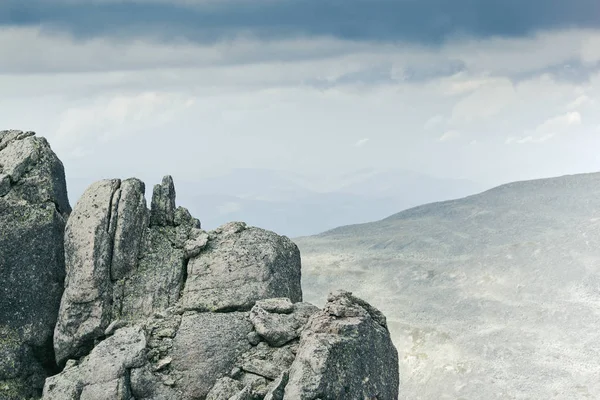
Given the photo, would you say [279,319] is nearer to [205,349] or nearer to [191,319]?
[205,349]

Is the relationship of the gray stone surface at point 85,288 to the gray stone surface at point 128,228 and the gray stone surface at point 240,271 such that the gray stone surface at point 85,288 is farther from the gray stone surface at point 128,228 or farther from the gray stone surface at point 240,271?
the gray stone surface at point 240,271

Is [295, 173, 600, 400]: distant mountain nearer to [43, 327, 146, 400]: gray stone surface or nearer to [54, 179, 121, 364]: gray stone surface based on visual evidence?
[54, 179, 121, 364]: gray stone surface

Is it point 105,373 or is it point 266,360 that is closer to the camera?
point 105,373

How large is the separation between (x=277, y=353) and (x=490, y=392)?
89.0 metres

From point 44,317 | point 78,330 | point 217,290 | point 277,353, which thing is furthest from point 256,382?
point 44,317

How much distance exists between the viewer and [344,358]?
116 feet

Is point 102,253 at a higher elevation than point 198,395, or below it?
higher

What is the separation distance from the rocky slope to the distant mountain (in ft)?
271

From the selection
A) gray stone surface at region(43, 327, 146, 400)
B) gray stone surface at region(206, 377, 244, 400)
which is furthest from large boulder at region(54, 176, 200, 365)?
gray stone surface at region(206, 377, 244, 400)

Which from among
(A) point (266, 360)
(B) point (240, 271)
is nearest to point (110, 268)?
(B) point (240, 271)

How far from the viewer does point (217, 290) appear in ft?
141

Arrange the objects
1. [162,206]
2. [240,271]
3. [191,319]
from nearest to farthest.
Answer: [191,319] < [240,271] < [162,206]

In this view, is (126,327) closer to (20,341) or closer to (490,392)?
(20,341)

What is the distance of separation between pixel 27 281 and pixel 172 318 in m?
10.2
